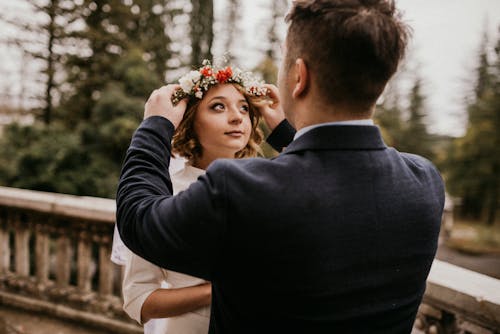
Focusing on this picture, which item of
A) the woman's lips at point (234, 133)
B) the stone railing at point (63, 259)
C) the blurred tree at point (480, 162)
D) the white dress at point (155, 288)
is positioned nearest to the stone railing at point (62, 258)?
the stone railing at point (63, 259)

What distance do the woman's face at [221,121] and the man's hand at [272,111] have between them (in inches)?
5.7

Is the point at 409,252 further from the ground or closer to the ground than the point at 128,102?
further from the ground

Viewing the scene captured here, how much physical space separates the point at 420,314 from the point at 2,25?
13742mm

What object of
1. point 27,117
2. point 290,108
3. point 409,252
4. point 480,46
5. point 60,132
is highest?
point 480,46

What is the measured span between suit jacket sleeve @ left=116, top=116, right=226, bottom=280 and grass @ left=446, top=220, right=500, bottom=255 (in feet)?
72.1

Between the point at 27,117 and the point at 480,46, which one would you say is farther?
the point at 480,46

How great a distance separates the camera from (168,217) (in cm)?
98

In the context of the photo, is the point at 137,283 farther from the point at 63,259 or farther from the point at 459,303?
the point at 63,259

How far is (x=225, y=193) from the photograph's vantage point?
37.1 inches

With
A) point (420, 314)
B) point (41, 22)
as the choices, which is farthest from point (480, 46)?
point (420, 314)

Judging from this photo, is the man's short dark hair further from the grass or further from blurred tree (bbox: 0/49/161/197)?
the grass

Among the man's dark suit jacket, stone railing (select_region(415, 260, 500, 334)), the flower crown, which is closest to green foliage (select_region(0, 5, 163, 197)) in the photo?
the flower crown

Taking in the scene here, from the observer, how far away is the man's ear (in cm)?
106

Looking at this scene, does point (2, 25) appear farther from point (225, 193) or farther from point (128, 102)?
point (225, 193)
